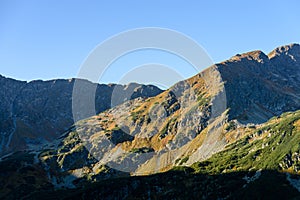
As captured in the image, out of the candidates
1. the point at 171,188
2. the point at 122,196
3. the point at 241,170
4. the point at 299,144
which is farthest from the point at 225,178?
the point at 122,196

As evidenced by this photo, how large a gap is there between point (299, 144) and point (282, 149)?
1188 centimetres

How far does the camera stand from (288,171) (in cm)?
16862

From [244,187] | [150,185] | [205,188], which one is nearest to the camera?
[244,187]

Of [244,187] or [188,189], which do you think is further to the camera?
[188,189]

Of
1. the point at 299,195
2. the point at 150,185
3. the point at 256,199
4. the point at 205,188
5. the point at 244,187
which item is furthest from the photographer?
the point at 150,185

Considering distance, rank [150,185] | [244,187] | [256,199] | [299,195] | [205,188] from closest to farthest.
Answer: [299,195] → [256,199] → [244,187] → [205,188] → [150,185]

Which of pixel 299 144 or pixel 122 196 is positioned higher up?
pixel 299 144

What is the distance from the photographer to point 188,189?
185 m

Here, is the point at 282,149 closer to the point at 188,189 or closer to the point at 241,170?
the point at 241,170

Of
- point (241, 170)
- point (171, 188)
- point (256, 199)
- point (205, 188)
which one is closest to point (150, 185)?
point (171, 188)

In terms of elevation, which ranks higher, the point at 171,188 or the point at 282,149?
the point at 282,149

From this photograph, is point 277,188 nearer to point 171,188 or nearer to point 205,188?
point 205,188

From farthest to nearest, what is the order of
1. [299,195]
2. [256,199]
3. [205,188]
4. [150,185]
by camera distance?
[150,185], [205,188], [256,199], [299,195]

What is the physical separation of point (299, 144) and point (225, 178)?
43984 mm
